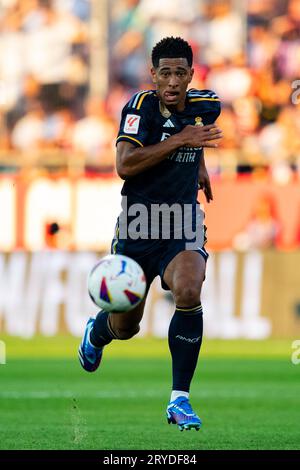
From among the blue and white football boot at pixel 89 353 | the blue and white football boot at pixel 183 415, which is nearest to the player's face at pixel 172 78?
the blue and white football boot at pixel 183 415

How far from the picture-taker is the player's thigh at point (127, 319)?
7.90 metres

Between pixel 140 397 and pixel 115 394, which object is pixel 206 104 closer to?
pixel 140 397

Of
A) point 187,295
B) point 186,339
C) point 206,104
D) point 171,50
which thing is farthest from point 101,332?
point 171,50

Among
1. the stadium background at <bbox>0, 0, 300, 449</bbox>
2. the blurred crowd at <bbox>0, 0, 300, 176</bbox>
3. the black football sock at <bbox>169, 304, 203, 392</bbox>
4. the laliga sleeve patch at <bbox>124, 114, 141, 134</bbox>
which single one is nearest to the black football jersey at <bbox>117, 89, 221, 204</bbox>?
the laliga sleeve patch at <bbox>124, 114, 141, 134</bbox>

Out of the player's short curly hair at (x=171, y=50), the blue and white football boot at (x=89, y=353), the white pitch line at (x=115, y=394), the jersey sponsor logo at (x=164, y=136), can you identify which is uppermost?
the player's short curly hair at (x=171, y=50)

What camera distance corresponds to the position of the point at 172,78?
287 inches

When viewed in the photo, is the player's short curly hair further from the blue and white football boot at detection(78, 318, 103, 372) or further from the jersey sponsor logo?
the blue and white football boot at detection(78, 318, 103, 372)

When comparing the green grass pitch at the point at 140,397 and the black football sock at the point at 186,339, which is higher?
the black football sock at the point at 186,339

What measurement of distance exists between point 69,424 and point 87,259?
811cm

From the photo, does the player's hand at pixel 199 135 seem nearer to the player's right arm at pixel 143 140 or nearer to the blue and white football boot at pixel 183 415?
the player's right arm at pixel 143 140

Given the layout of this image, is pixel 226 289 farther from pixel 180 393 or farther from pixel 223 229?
pixel 180 393

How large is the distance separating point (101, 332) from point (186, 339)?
1.30 meters

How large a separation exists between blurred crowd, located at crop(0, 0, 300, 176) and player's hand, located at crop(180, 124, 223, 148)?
9587mm

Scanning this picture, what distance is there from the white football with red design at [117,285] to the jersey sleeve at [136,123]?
819mm
